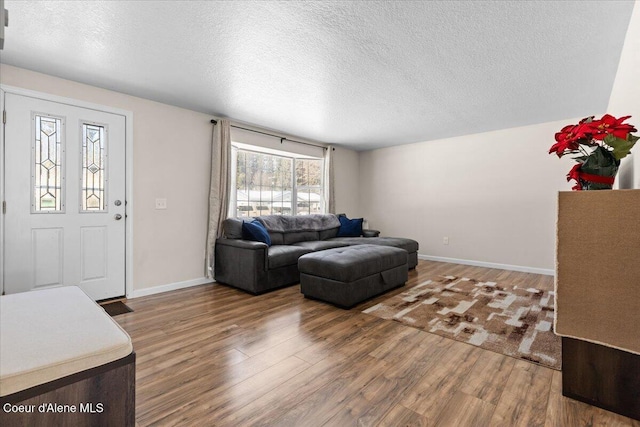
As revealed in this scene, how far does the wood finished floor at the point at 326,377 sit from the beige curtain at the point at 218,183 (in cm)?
130

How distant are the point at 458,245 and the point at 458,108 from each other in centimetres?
260

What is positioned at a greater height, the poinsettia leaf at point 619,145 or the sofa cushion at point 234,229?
the poinsettia leaf at point 619,145

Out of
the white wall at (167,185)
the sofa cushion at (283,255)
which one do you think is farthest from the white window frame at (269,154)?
the sofa cushion at (283,255)

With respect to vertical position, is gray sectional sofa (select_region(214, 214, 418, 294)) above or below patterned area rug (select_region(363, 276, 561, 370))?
above

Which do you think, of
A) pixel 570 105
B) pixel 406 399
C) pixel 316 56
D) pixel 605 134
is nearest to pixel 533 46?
pixel 605 134

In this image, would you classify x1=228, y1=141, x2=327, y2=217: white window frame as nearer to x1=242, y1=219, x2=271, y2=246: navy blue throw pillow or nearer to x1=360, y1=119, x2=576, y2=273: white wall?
x1=242, y1=219, x2=271, y2=246: navy blue throw pillow

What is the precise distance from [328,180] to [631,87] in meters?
4.36

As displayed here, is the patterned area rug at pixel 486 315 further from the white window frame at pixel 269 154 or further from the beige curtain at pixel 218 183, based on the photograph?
the white window frame at pixel 269 154

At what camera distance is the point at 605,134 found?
5.10 ft

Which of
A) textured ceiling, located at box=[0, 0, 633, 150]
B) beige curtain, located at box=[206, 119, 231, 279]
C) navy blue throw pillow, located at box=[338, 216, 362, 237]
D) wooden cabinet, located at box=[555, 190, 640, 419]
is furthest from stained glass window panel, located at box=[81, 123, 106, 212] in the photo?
wooden cabinet, located at box=[555, 190, 640, 419]

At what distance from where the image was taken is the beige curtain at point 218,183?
3963 mm

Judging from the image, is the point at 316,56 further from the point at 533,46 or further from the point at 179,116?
the point at 179,116

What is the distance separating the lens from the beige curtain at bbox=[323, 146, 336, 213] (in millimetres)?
5863

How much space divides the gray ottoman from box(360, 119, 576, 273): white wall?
242cm
